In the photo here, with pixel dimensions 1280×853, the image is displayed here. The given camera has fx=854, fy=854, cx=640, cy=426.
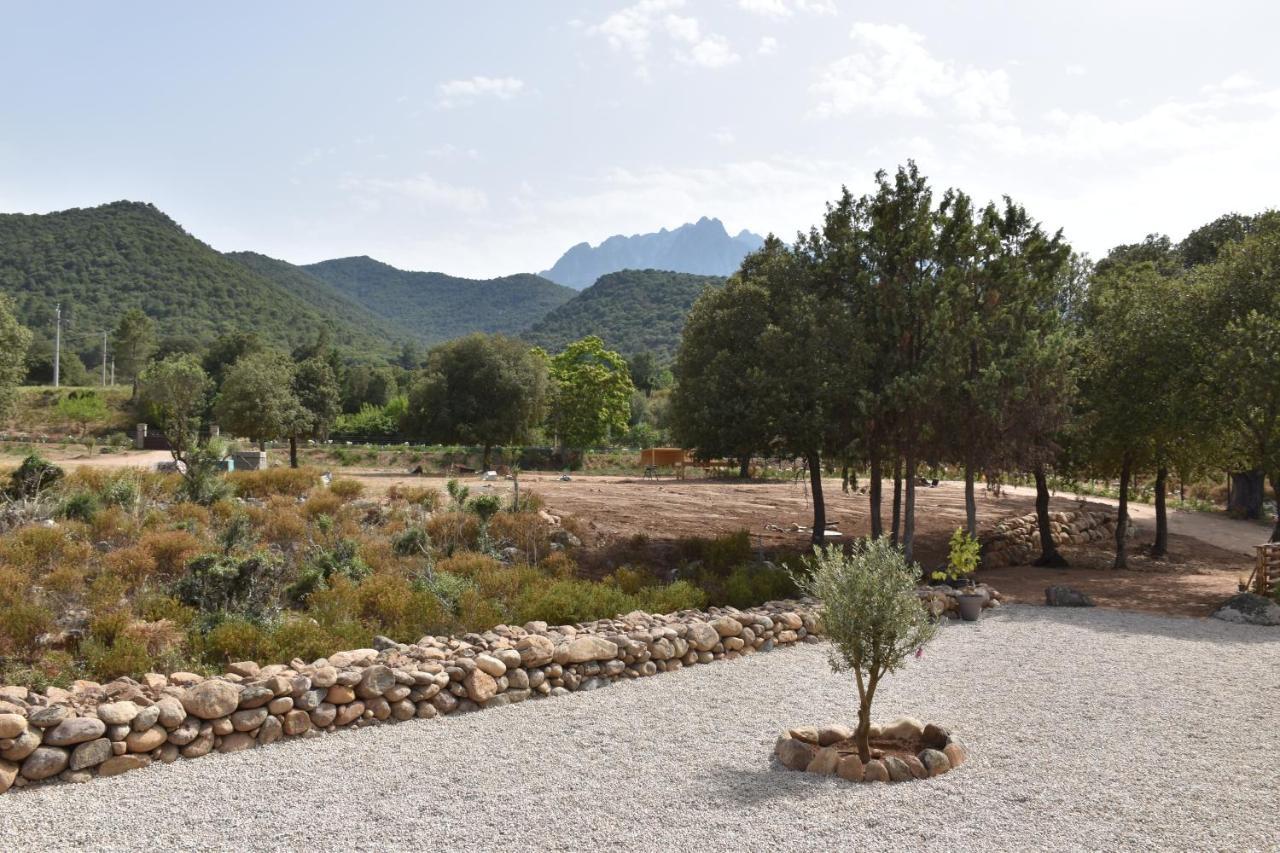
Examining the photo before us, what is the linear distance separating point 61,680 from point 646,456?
38240mm

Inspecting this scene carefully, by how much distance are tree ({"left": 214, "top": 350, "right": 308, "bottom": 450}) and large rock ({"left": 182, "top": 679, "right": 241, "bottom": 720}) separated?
28.2 m

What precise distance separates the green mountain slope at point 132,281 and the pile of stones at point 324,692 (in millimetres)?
93666

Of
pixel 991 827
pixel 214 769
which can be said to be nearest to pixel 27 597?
pixel 214 769

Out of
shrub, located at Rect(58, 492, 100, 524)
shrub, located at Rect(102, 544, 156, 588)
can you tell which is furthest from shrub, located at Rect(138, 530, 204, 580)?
shrub, located at Rect(58, 492, 100, 524)

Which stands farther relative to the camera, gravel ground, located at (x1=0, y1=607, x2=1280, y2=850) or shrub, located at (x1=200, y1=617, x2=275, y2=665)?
shrub, located at (x1=200, y1=617, x2=275, y2=665)

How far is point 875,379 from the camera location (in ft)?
53.8

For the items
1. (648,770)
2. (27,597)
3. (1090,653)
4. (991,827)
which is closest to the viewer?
(991,827)

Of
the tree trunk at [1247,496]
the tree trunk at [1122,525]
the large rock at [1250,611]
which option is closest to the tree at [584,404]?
the tree trunk at [1247,496]

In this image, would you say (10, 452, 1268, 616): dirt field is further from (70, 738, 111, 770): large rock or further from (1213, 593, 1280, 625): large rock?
(70, 738, 111, 770): large rock

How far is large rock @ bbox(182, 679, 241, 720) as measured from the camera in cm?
725

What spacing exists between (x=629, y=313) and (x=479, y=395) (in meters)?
87.1

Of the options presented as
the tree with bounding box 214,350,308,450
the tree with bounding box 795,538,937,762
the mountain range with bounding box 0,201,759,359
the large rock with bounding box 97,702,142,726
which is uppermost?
the mountain range with bounding box 0,201,759,359

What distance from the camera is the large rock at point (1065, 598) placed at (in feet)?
49.2

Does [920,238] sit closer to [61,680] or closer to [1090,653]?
[1090,653]
